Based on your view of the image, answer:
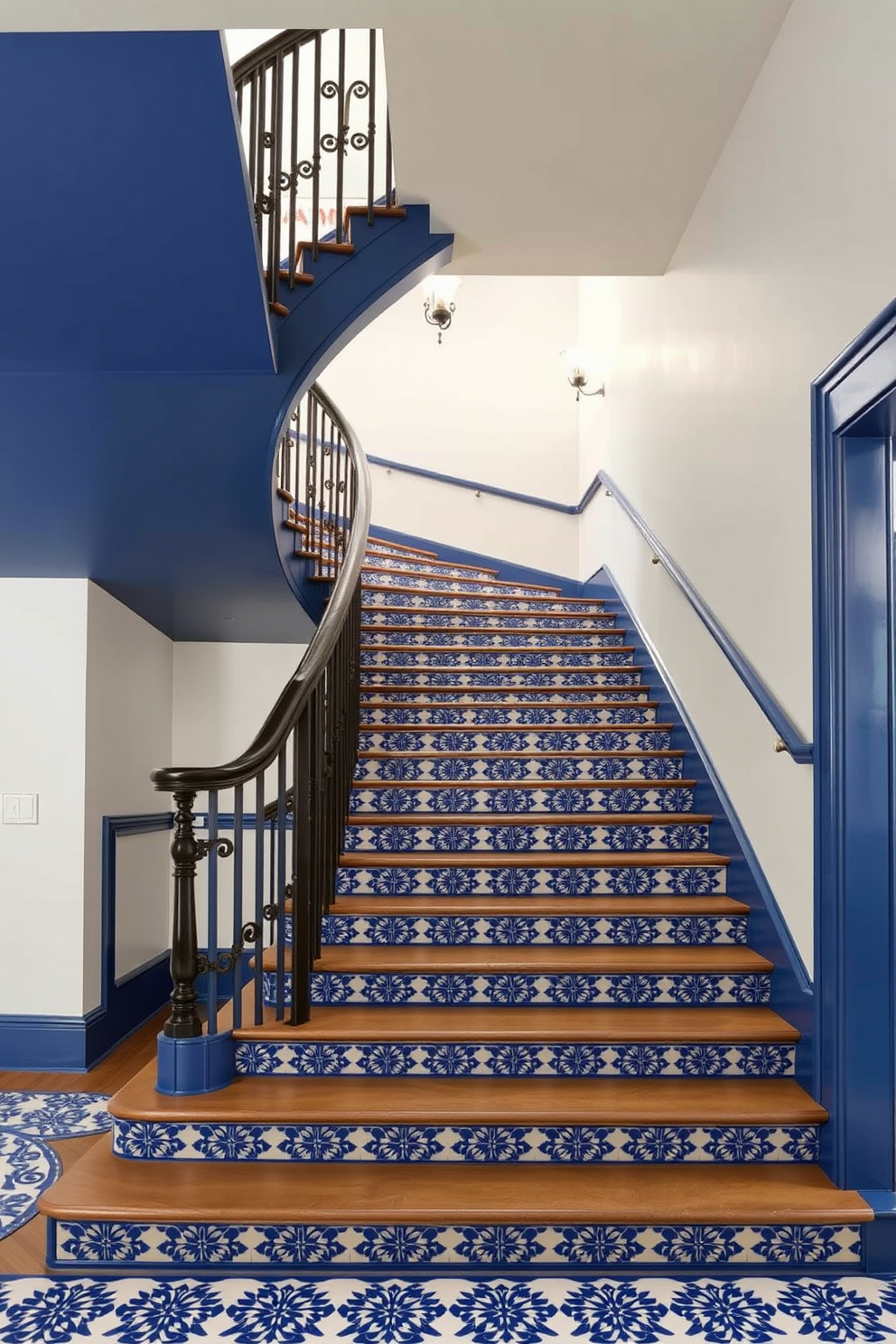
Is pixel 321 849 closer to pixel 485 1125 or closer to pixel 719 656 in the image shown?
pixel 485 1125

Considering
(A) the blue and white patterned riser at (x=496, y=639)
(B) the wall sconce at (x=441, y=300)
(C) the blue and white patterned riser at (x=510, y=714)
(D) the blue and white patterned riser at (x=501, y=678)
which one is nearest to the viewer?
(C) the blue and white patterned riser at (x=510, y=714)

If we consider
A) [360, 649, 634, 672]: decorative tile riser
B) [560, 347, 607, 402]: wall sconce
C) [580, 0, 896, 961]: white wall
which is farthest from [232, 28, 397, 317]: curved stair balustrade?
[560, 347, 607, 402]: wall sconce

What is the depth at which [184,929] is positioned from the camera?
298 cm

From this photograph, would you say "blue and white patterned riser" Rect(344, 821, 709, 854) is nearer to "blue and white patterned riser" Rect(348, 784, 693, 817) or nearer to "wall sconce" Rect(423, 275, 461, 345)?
"blue and white patterned riser" Rect(348, 784, 693, 817)

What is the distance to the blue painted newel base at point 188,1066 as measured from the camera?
2.94 m

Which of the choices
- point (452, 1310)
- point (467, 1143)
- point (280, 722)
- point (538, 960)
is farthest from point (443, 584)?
point (452, 1310)

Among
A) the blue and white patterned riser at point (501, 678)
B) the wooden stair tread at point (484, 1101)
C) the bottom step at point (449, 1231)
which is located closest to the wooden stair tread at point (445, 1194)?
the bottom step at point (449, 1231)

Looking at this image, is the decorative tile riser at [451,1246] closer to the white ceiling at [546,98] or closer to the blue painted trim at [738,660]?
the blue painted trim at [738,660]

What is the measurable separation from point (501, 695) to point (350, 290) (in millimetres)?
2224

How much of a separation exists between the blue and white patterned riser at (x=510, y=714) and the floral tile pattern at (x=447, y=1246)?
2.72m

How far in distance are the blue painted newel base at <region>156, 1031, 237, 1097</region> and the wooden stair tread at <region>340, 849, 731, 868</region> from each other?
43.2 inches

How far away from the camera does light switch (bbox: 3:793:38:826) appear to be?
475 centimetres

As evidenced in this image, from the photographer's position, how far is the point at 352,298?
12.3 feet

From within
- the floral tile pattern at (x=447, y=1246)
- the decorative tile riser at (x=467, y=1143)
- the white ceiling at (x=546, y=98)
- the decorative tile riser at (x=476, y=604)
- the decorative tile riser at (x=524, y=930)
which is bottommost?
the floral tile pattern at (x=447, y=1246)
